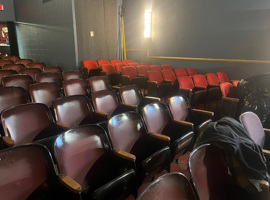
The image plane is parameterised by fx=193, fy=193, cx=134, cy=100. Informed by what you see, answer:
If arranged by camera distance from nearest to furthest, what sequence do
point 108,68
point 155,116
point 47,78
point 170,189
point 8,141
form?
1. point 170,189
2. point 8,141
3. point 155,116
4. point 47,78
5. point 108,68

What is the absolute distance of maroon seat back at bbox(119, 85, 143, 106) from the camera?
8.47ft

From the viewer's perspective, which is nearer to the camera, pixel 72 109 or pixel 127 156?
pixel 127 156

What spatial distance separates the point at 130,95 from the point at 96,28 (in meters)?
4.08

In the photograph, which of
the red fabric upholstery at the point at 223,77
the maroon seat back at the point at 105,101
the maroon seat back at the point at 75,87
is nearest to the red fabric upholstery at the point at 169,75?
the red fabric upholstery at the point at 223,77

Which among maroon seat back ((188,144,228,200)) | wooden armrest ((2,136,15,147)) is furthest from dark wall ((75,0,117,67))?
maroon seat back ((188,144,228,200))

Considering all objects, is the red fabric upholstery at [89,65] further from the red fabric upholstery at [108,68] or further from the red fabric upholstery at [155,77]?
the red fabric upholstery at [155,77]

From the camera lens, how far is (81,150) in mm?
1317

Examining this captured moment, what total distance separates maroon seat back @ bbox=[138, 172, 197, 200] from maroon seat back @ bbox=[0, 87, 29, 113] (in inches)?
78.5

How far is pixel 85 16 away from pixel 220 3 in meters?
3.60

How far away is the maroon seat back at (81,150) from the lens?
4.04ft

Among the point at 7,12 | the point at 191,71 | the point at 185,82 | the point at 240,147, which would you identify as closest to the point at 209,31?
the point at 191,71

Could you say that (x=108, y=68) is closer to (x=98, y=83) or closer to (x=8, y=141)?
(x=98, y=83)

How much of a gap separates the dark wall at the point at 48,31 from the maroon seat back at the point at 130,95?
335 centimetres

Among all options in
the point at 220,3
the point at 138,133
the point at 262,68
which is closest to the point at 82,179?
the point at 138,133
